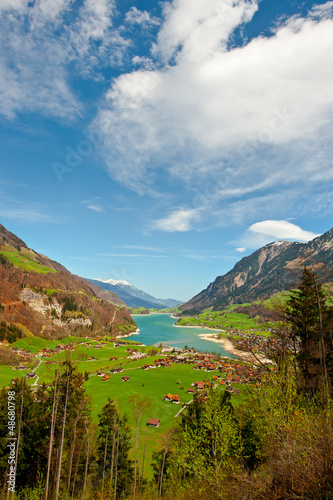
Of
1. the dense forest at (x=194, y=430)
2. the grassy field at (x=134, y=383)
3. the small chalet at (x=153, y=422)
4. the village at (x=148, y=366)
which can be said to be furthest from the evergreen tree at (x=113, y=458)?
the village at (x=148, y=366)

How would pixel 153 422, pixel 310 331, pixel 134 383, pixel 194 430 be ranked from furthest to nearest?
pixel 134 383 < pixel 153 422 < pixel 194 430 < pixel 310 331

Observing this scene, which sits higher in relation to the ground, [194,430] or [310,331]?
[310,331]

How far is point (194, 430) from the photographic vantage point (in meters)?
26.5

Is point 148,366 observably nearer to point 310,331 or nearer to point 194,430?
point 194,430

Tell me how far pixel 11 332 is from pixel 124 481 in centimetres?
12493

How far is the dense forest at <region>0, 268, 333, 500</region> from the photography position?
51.5 feet

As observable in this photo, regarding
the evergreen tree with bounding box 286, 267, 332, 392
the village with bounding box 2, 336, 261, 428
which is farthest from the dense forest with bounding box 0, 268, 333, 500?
the village with bounding box 2, 336, 261, 428

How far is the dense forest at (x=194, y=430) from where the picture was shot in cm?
1571

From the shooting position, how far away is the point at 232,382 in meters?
78.4

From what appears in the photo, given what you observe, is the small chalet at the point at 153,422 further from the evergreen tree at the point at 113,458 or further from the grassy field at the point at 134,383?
the evergreen tree at the point at 113,458

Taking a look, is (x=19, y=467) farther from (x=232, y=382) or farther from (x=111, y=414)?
(x=232, y=382)

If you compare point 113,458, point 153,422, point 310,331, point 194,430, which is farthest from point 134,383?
point 310,331

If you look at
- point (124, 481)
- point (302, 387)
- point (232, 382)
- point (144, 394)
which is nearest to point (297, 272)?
point (302, 387)

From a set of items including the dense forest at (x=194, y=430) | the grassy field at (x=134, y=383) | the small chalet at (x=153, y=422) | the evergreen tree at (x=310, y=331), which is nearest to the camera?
the dense forest at (x=194, y=430)
